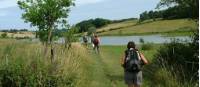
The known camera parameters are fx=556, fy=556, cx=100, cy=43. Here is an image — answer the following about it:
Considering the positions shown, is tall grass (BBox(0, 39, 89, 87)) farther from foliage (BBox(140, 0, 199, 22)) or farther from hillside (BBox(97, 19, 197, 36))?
hillside (BBox(97, 19, 197, 36))

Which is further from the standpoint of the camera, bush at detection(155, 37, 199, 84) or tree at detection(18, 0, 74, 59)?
tree at detection(18, 0, 74, 59)

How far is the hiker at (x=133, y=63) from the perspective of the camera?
1388 centimetres

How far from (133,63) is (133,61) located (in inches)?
2.0

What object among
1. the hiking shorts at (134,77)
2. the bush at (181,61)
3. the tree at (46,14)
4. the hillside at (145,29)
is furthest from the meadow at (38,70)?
the hillside at (145,29)

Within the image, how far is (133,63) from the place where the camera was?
45.4ft

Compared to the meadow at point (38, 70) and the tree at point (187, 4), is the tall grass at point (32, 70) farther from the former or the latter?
the tree at point (187, 4)

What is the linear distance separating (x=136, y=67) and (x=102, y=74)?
A: 8.31 m

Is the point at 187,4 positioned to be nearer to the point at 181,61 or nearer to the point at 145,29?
the point at 181,61

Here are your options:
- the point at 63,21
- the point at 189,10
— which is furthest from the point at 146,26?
the point at 189,10

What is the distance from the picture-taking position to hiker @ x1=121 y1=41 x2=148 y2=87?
546 inches

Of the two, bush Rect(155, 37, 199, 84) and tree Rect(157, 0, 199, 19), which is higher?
tree Rect(157, 0, 199, 19)

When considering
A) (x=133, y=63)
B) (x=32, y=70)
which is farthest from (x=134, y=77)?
(x=32, y=70)

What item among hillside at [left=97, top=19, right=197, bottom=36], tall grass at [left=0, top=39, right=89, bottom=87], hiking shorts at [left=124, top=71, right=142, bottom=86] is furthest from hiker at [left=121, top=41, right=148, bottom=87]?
hillside at [left=97, top=19, right=197, bottom=36]

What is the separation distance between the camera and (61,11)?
28094 mm
